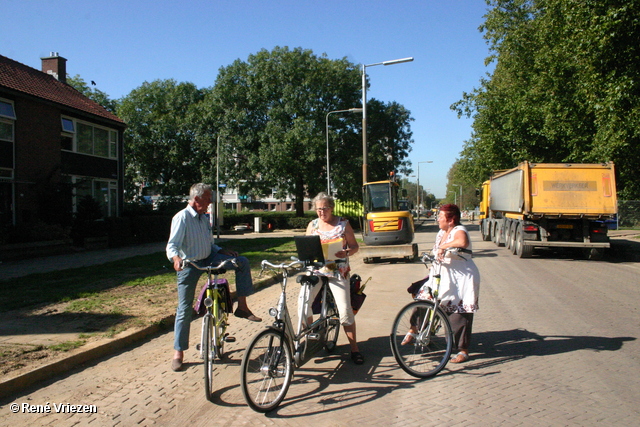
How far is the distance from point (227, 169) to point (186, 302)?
111ft

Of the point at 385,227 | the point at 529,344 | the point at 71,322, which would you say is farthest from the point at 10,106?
the point at 529,344

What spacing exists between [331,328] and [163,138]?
4031 centimetres

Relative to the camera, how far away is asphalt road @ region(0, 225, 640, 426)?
383 cm

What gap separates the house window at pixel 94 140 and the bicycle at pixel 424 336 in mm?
21403

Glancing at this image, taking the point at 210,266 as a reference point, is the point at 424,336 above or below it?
below

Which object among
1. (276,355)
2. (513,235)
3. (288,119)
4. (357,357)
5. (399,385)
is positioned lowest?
(399,385)

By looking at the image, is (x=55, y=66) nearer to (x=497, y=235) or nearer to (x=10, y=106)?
(x=10, y=106)

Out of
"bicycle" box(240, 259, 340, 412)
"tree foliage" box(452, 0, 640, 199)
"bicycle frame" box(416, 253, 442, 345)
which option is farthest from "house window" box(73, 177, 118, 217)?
"bicycle frame" box(416, 253, 442, 345)

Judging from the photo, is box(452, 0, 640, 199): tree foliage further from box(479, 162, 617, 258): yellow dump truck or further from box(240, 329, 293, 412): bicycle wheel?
box(240, 329, 293, 412): bicycle wheel

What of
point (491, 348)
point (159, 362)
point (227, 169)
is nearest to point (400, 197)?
point (491, 348)

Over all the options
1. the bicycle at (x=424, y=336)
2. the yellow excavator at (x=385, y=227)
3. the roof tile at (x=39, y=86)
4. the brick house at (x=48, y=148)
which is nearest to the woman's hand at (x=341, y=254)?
the bicycle at (x=424, y=336)

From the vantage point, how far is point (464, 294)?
5012mm

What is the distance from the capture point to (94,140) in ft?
80.1

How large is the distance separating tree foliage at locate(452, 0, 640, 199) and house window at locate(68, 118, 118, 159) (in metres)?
20.0
